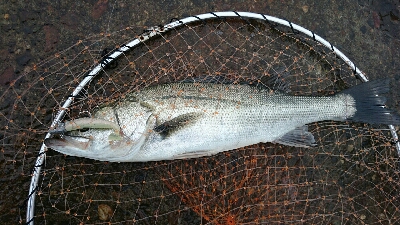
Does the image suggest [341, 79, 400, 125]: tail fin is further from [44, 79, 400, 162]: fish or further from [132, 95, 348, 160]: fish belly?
[132, 95, 348, 160]: fish belly

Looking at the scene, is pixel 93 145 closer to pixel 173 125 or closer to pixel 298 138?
pixel 173 125

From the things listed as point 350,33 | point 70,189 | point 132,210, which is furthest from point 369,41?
point 70,189

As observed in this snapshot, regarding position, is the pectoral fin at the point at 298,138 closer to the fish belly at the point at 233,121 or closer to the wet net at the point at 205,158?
the fish belly at the point at 233,121

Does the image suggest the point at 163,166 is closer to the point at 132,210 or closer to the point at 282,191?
Answer: the point at 132,210

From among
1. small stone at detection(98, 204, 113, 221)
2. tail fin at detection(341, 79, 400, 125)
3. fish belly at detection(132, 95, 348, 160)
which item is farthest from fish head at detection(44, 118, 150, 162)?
tail fin at detection(341, 79, 400, 125)

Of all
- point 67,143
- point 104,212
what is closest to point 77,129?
point 67,143

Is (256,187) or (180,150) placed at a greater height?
(180,150)

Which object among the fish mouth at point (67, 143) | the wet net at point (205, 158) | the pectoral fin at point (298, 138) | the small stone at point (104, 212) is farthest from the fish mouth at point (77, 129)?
the pectoral fin at point (298, 138)
